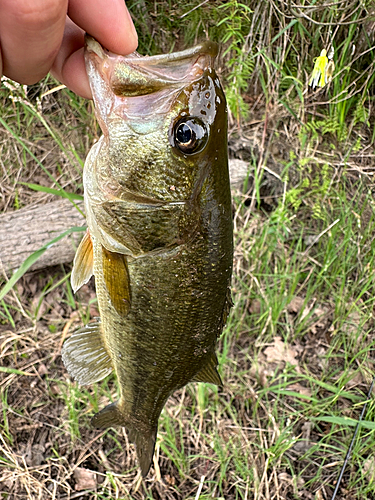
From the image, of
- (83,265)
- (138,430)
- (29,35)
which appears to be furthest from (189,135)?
(138,430)

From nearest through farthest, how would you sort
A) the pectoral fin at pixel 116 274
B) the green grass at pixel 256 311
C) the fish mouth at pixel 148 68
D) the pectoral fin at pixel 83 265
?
the fish mouth at pixel 148 68
the pectoral fin at pixel 116 274
the pectoral fin at pixel 83 265
the green grass at pixel 256 311

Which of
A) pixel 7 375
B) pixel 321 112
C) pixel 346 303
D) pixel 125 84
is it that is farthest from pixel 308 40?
pixel 7 375

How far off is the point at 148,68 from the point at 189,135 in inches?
9.4

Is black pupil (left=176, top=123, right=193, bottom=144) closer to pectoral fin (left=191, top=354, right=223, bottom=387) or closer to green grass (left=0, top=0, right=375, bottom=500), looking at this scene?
pectoral fin (left=191, top=354, right=223, bottom=387)

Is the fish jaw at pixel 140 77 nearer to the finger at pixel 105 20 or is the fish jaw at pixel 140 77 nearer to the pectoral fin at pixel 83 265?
the finger at pixel 105 20

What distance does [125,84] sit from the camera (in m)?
A: 1.26

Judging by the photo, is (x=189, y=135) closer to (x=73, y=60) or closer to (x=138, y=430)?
(x=73, y=60)

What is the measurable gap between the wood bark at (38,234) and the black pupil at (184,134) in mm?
2122

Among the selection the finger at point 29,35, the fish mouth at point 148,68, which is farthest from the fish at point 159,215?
the finger at point 29,35

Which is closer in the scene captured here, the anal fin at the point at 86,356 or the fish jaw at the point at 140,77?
the fish jaw at the point at 140,77

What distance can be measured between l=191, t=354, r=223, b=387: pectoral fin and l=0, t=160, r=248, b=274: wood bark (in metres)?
1.86

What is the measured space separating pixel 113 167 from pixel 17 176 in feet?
9.28

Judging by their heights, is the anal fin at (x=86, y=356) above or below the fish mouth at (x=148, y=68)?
below

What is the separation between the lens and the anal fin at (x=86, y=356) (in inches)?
71.5
